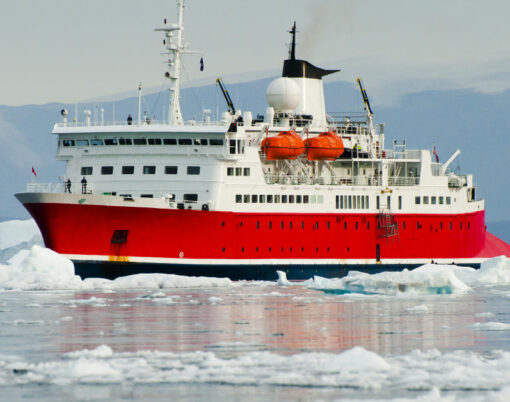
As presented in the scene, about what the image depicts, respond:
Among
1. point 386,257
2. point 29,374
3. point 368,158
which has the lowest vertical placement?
point 29,374

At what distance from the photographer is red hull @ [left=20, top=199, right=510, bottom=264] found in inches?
1521

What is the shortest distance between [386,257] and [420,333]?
20.7 meters

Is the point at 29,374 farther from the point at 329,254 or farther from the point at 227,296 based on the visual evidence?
the point at 329,254

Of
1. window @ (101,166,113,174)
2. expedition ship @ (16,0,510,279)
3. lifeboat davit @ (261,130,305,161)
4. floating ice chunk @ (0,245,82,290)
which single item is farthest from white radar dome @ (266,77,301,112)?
floating ice chunk @ (0,245,82,290)

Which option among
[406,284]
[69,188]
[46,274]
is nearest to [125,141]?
[69,188]

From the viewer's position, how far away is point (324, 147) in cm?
4378

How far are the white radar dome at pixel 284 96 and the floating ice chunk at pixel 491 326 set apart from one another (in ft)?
71.5

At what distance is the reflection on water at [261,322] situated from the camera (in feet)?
75.9

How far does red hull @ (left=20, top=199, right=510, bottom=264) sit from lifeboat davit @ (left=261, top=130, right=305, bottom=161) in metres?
2.43

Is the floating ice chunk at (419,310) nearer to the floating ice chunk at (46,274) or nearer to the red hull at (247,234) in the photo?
the red hull at (247,234)

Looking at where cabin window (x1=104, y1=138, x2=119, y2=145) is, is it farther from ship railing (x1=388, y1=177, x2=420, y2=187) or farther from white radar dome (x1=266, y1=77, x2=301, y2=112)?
ship railing (x1=388, y1=177, x2=420, y2=187)

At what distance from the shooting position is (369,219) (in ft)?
149

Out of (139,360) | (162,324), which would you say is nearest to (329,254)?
(162,324)

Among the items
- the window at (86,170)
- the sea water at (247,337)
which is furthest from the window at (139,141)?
the sea water at (247,337)
